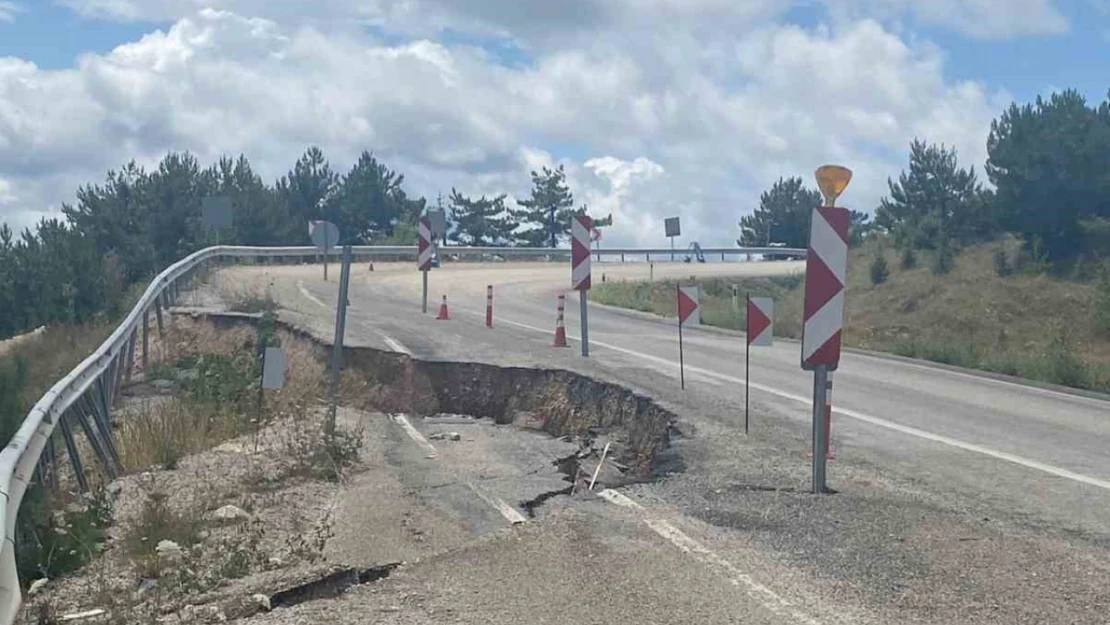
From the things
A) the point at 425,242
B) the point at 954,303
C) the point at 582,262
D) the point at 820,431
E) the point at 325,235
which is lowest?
the point at 954,303

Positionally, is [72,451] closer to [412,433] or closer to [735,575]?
[735,575]

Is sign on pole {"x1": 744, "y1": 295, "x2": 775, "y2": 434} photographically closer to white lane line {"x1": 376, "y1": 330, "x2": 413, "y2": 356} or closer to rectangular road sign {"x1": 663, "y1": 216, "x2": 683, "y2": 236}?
white lane line {"x1": 376, "y1": 330, "x2": 413, "y2": 356}

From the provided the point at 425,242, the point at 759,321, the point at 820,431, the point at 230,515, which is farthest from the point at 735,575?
the point at 425,242

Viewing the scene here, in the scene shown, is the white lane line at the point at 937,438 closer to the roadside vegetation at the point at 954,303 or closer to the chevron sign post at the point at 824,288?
the chevron sign post at the point at 824,288

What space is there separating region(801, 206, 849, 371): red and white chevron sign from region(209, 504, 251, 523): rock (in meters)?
4.37

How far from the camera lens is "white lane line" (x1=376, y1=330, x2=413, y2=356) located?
19375 mm

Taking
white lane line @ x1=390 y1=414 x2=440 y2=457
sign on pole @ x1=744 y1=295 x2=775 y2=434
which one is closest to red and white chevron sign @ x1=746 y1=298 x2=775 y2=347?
sign on pole @ x1=744 y1=295 x2=775 y2=434

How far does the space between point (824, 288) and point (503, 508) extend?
300cm

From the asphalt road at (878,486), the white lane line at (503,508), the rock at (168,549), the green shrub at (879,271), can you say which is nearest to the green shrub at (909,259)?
the green shrub at (879,271)

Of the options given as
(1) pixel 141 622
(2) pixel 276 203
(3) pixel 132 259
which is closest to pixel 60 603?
(1) pixel 141 622

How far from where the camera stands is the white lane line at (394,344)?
19375 mm

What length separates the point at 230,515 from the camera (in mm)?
9883

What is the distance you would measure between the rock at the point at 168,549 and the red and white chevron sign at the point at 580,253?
39.9 feet

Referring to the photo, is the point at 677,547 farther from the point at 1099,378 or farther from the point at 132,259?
the point at 132,259
